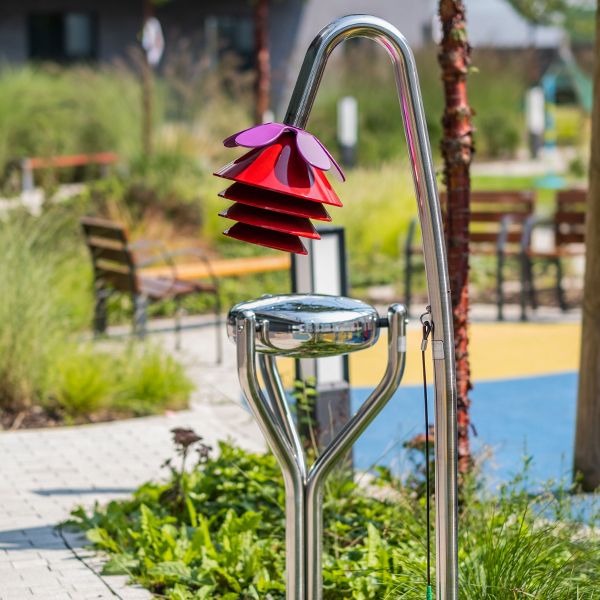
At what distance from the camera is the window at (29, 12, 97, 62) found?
3206 centimetres

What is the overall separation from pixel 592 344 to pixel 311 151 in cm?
308

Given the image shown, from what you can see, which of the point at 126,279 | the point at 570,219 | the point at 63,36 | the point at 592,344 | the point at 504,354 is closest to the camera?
the point at 592,344

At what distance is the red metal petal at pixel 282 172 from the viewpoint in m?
2.74

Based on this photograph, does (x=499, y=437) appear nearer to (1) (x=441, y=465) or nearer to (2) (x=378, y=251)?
(1) (x=441, y=465)

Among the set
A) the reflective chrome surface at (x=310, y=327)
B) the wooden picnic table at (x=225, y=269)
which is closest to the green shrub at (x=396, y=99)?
the wooden picnic table at (x=225, y=269)

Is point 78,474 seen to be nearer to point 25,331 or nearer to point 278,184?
point 25,331

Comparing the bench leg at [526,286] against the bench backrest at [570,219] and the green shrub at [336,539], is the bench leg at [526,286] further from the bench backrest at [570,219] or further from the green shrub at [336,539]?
the green shrub at [336,539]

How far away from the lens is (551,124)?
29.2 meters

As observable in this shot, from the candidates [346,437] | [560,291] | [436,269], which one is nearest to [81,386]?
[346,437]

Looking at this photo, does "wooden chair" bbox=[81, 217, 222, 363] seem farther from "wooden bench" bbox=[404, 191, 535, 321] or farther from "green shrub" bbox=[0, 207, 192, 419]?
"wooden bench" bbox=[404, 191, 535, 321]

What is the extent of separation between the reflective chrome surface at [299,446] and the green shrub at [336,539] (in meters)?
0.61

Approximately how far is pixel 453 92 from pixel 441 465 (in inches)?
81.5

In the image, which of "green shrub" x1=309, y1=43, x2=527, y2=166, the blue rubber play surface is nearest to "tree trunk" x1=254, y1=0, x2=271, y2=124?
"green shrub" x1=309, y1=43, x2=527, y2=166

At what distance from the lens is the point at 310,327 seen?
297cm
